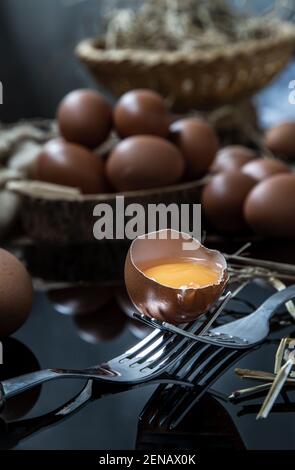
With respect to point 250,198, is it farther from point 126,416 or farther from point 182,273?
point 126,416

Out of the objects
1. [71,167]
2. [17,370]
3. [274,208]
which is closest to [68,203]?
→ [71,167]

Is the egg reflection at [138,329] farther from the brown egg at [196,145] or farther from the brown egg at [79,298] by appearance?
the brown egg at [196,145]

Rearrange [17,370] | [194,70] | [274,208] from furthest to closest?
[194,70] → [274,208] → [17,370]

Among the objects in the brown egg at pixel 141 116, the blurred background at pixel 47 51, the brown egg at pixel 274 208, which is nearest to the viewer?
the brown egg at pixel 274 208

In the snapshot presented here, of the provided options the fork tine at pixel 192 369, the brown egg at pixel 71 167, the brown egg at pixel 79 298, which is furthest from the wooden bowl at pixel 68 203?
the fork tine at pixel 192 369

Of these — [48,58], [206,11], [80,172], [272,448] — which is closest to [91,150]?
[80,172]

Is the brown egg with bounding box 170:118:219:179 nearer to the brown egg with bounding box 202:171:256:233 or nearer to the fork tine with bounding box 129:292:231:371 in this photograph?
the brown egg with bounding box 202:171:256:233
